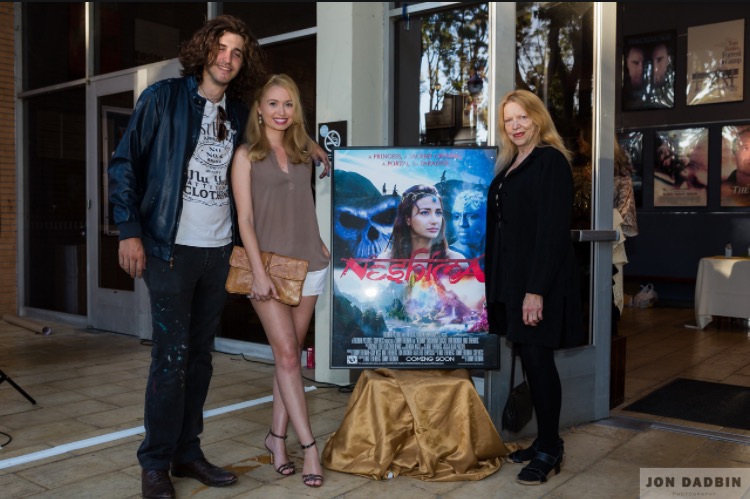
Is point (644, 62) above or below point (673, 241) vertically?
above

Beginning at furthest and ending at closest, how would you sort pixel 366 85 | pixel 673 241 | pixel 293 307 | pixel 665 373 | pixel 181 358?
pixel 673 241
pixel 665 373
pixel 366 85
pixel 293 307
pixel 181 358

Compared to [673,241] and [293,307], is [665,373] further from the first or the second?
[673,241]

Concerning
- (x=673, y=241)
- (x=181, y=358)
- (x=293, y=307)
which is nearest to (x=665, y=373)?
(x=293, y=307)

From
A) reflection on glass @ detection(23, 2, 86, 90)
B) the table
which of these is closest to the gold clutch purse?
reflection on glass @ detection(23, 2, 86, 90)

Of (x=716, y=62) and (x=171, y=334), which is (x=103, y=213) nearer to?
(x=171, y=334)

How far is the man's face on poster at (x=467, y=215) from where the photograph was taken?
10.5 feet

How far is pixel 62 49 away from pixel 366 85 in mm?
4700

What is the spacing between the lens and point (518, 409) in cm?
310

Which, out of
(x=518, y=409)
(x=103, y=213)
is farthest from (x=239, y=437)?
(x=103, y=213)

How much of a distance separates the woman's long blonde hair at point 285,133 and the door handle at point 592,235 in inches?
58.8

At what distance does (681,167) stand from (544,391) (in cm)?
813

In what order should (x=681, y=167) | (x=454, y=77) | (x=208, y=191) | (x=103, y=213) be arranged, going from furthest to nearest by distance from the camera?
(x=681, y=167) → (x=103, y=213) → (x=454, y=77) → (x=208, y=191)

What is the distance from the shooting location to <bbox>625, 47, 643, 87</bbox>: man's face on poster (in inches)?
408

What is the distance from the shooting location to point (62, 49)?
7.54m
